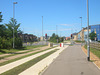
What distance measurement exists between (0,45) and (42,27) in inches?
1126

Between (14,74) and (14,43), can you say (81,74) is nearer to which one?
(14,74)

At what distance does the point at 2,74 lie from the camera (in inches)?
304

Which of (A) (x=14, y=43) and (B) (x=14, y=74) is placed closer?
(B) (x=14, y=74)

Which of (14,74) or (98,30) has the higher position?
(98,30)

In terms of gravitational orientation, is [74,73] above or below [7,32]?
below

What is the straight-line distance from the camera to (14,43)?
29.0m

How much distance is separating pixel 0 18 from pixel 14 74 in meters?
19.5

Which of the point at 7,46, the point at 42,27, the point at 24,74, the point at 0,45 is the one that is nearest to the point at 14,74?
the point at 24,74

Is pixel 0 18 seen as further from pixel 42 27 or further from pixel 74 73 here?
pixel 42 27

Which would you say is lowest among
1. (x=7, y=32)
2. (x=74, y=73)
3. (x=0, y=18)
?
(x=74, y=73)

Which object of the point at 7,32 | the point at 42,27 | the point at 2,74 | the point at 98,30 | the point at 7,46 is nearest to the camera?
the point at 2,74

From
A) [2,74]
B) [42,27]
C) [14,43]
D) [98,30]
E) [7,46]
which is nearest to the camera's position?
[2,74]

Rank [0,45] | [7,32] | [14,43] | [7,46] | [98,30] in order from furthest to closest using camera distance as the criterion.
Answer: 1. [98,30]
2. [7,32]
3. [14,43]
4. [7,46]
5. [0,45]

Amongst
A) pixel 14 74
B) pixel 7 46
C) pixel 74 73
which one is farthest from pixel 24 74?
pixel 7 46
